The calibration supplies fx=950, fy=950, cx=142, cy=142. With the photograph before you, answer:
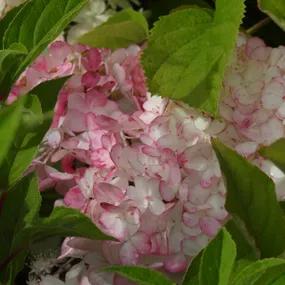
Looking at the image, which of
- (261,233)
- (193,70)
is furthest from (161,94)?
(261,233)

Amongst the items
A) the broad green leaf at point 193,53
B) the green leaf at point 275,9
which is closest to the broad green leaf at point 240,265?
the broad green leaf at point 193,53

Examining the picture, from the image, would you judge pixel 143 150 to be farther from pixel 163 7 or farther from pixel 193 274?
pixel 163 7

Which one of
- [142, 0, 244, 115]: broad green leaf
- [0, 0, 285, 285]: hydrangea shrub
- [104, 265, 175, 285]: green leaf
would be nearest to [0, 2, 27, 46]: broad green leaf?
[0, 0, 285, 285]: hydrangea shrub

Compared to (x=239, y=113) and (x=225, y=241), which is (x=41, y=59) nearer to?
(x=239, y=113)

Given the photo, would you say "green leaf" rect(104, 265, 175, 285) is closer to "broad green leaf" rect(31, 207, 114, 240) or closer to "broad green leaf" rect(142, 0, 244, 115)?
"broad green leaf" rect(31, 207, 114, 240)

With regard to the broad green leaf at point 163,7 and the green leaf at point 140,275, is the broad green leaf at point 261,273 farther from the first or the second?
the broad green leaf at point 163,7

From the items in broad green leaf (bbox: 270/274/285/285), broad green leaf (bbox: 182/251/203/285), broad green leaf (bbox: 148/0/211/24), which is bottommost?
broad green leaf (bbox: 148/0/211/24)
